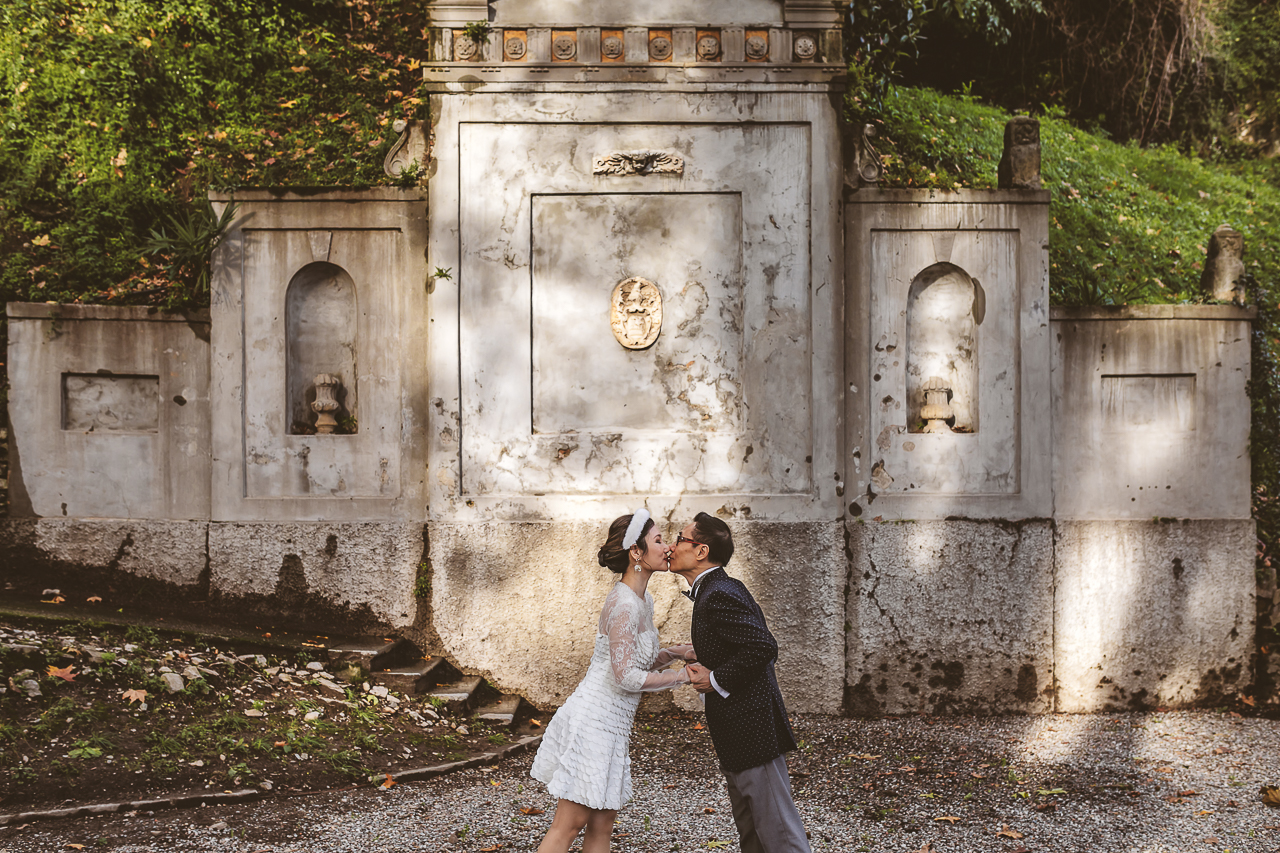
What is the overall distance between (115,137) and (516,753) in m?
7.71

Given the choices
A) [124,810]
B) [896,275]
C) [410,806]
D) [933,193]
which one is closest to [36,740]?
[124,810]

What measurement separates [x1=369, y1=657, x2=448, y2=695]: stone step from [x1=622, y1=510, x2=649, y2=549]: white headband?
11.0 ft

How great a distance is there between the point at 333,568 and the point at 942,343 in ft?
16.5

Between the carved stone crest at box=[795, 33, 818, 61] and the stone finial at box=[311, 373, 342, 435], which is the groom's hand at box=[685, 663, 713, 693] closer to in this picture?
the stone finial at box=[311, 373, 342, 435]

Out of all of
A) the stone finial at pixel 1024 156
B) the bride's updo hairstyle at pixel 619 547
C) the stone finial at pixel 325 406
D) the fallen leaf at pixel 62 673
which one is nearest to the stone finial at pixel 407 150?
the stone finial at pixel 325 406

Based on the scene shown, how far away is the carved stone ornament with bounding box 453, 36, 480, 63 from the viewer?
671 centimetres

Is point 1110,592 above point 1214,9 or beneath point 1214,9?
beneath

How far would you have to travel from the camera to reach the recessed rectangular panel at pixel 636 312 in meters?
6.76

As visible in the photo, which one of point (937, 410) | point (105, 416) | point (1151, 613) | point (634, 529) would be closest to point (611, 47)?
point (937, 410)

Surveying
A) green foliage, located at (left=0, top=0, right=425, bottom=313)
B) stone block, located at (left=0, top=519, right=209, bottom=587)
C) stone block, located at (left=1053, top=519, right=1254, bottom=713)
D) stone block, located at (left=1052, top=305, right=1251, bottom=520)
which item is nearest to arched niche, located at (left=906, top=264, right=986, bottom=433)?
stone block, located at (left=1052, top=305, right=1251, bottom=520)

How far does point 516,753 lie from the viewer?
5871 millimetres

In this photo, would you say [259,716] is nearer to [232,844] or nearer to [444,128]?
[232,844]

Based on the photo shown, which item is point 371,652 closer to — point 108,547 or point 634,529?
point 108,547

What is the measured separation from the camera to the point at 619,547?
11.7 feet
